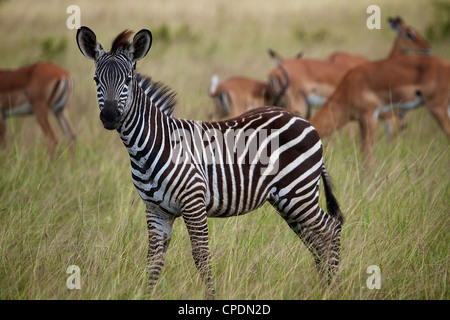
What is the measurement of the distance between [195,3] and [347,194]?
1825 cm

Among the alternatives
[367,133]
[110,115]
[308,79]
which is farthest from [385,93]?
[110,115]

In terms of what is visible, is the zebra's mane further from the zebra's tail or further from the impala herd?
the impala herd

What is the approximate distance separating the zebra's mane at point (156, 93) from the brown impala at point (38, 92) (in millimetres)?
5247

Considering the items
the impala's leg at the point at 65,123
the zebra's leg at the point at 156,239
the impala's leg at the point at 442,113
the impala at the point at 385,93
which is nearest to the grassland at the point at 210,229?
the zebra's leg at the point at 156,239

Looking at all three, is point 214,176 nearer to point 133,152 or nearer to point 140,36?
point 133,152

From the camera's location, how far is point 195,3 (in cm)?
2259

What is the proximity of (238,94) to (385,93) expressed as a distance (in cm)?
259

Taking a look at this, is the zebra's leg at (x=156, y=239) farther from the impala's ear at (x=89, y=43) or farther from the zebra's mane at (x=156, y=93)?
the impala's ear at (x=89, y=43)

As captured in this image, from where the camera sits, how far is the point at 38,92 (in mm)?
9188

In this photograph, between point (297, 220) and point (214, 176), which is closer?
point (214, 176)

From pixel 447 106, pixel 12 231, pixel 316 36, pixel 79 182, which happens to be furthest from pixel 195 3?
pixel 12 231

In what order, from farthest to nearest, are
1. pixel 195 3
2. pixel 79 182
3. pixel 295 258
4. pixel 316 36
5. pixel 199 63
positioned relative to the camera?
pixel 195 3
pixel 316 36
pixel 199 63
pixel 79 182
pixel 295 258

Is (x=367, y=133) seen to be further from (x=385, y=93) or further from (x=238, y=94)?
(x=238, y=94)
